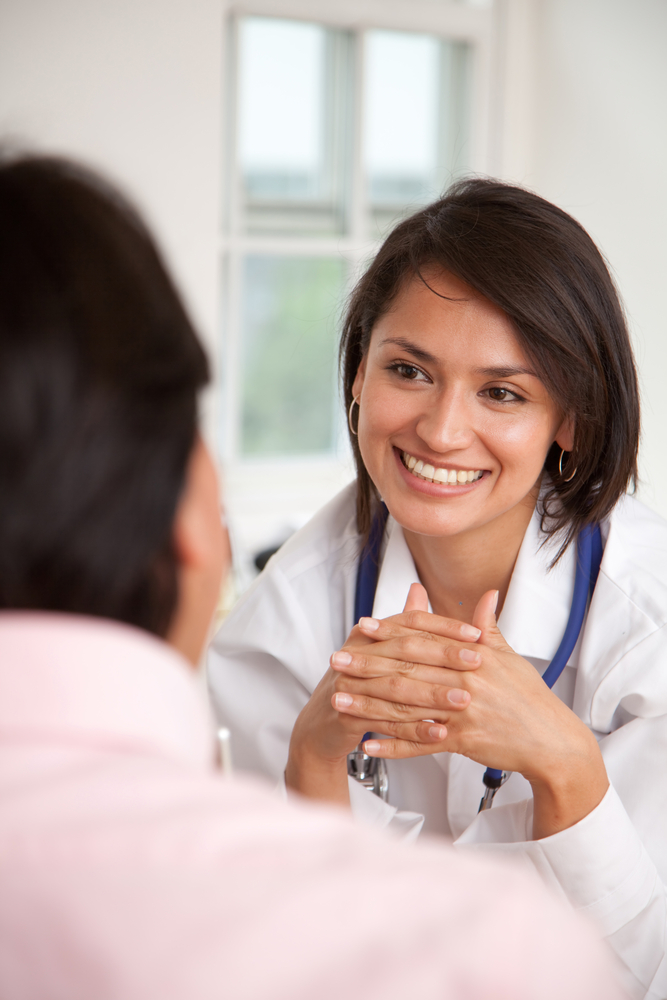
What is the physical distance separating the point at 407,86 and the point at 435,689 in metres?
3.15

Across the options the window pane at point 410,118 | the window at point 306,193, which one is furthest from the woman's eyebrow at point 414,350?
the window pane at point 410,118

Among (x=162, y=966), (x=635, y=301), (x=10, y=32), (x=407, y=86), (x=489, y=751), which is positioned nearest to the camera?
(x=162, y=966)

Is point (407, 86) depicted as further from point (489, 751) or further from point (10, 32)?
point (489, 751)

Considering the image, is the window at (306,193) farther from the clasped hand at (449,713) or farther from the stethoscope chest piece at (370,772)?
the clasped hand at (449,713)

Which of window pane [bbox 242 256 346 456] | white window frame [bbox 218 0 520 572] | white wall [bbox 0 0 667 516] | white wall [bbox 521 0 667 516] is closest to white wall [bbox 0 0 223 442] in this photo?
white wall [bbox 0 0 667 516]

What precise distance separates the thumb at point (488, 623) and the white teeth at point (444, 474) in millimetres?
199

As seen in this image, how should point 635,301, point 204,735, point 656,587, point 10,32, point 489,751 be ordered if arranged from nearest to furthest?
1. point 204,735
2. point 489,751
3. point 656,587
4. point 10,32
5. point 635,301

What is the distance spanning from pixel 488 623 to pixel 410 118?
303 cm

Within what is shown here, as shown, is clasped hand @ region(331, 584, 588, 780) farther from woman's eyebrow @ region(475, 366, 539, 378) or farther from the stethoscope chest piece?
woman's eyebrow @ region(475, 366, 539, 378)

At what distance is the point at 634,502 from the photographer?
1416 mm

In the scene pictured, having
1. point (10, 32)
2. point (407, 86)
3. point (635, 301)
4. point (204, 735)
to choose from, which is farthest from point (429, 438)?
point (407, 86)

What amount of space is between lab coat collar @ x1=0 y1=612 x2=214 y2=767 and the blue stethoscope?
754 mm

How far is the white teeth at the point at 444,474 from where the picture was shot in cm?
129

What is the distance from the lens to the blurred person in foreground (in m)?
0.40
